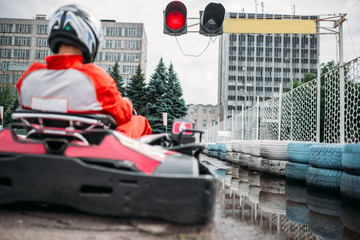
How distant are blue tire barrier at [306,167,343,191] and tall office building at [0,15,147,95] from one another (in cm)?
6983

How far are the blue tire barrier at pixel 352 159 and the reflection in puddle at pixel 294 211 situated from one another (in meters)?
0.41

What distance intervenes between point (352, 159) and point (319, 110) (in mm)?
3114

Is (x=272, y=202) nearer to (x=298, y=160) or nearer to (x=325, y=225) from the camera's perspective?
(x=325, y=225)

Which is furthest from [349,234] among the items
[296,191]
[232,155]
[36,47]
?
[36,47]

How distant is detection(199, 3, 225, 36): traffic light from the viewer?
18.1ft

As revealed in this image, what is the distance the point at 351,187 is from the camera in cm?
368

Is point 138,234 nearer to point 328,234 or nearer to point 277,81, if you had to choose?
point 328,234

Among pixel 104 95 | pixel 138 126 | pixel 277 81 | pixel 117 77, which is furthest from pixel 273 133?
pixel 277 81

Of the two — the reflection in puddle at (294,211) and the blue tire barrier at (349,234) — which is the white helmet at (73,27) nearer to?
the reflection in puddle at (294,211)

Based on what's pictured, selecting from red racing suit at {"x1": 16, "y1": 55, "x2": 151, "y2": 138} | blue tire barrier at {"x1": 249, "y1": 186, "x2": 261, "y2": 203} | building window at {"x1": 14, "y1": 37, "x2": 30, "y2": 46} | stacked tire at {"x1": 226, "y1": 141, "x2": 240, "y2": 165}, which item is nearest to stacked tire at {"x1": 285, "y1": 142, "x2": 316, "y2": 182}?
blue tire barrier at {"x1": 249, "y1": 186, "x2": 261, "y2": 203}

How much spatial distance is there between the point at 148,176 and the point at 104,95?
939 millimetres

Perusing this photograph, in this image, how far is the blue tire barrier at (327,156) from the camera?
A: 434 cm

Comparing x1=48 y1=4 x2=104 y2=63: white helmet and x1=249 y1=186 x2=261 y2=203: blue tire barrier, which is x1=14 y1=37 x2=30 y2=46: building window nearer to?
x1=249 y1=186 x2=261 y2=203: blue tire barrier

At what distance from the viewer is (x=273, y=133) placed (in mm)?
10031
